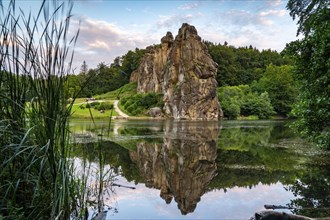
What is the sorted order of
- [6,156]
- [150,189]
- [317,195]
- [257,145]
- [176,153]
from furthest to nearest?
[257,145]
[176,153]
[150,189]
[317,195]
[6,156]

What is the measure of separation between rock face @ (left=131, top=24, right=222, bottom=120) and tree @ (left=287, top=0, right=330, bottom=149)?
1805 inches

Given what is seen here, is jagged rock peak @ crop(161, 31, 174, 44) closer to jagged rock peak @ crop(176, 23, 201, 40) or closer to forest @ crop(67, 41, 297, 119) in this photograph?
jagged rock peak @ crop(176, 23, 201, 40)

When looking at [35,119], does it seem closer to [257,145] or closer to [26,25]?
[26,25]

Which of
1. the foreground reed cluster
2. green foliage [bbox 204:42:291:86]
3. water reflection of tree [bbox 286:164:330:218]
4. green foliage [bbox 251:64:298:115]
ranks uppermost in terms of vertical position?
green foliage [bbox 204:42:291:86]

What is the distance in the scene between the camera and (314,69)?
7.21 m

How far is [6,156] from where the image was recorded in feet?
10.9

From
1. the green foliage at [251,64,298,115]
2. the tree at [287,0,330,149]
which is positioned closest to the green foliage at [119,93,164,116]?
the green foliage at [251,64,298,115]

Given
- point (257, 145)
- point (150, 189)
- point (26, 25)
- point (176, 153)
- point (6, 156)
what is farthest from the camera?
point (257, 145)

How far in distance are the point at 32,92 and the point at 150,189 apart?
508 cm

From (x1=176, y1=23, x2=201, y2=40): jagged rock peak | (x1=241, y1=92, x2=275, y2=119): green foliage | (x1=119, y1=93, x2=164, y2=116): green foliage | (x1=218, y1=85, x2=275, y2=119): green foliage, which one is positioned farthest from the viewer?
(x1=176, y1=23, x2=201, y2=40): jagged rock peak

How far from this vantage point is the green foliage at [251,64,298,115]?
5991 centimetres

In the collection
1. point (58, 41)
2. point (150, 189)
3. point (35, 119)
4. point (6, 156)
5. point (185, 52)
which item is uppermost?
point (185, 52)

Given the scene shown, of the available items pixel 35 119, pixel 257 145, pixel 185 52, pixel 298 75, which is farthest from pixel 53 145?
pixel 185 52

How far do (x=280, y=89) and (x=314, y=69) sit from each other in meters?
59.5
